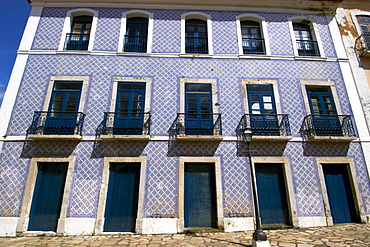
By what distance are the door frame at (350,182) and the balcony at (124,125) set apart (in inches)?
228

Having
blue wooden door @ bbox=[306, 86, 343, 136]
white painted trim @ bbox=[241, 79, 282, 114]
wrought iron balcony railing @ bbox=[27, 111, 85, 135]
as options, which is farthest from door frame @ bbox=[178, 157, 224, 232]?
blue wooden door @ bbox=[306, 86, 343, 136]

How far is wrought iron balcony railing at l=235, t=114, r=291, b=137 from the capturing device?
7324 millimetres

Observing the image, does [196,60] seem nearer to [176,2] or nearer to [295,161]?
[176,2]

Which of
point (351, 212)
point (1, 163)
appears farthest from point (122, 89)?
point (351, 212)

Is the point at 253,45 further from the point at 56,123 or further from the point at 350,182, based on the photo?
the point at 56,123

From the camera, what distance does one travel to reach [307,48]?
29.4 feet

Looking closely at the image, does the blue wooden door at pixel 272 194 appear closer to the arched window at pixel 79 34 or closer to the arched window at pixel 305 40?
the arched window at pixel 305 40

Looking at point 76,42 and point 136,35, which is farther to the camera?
point 136,35

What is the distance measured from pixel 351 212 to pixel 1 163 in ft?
36.8

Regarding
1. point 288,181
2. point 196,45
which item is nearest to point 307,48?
point 196,45

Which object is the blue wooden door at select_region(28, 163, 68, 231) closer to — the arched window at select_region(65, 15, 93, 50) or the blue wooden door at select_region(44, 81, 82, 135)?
the blue wooden door at select_region(44, 81, 82, 135)

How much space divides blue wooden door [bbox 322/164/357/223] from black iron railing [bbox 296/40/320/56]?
458 cm

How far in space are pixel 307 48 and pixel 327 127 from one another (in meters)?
3.60

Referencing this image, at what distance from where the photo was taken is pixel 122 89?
7809 mm
